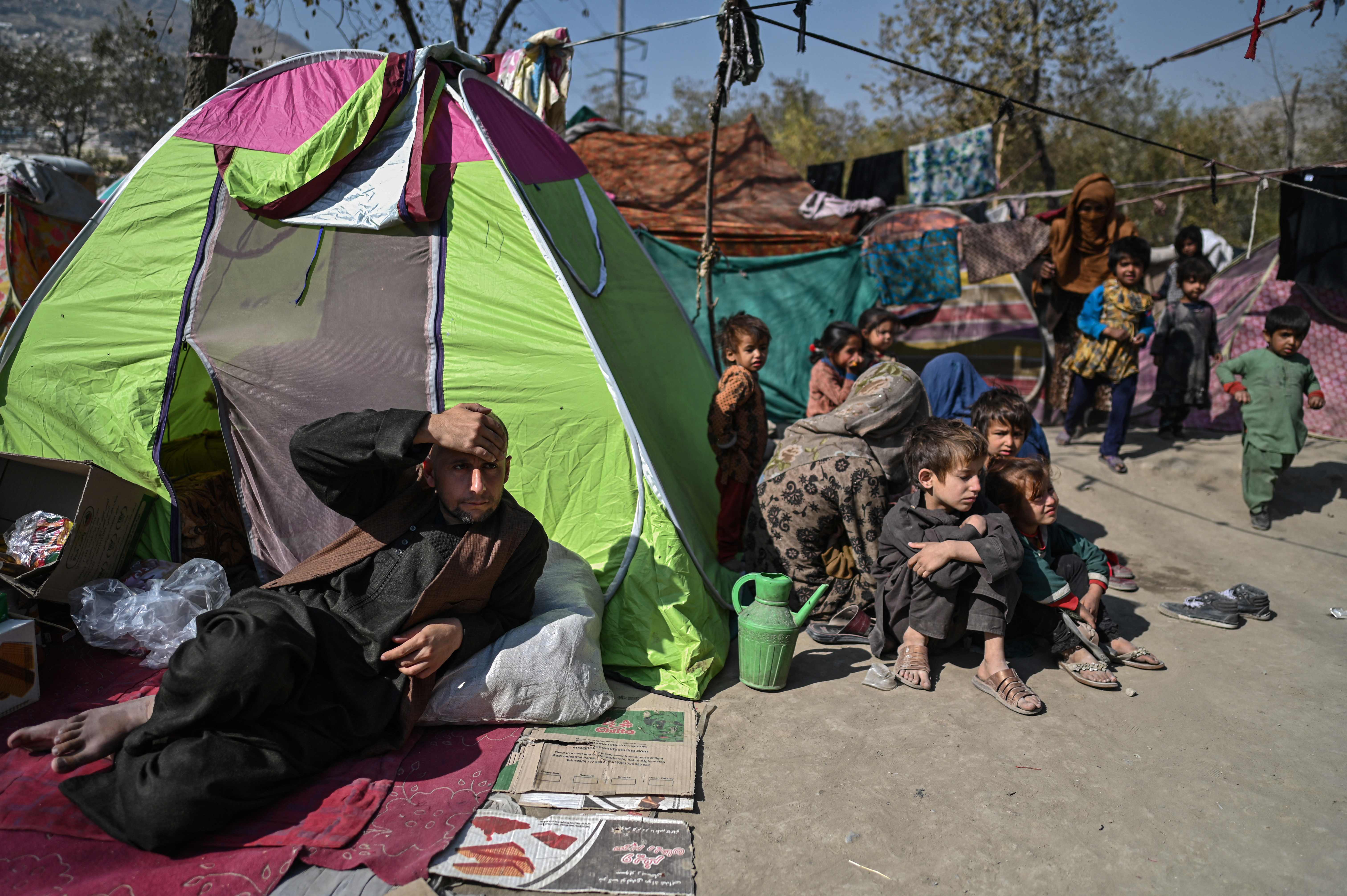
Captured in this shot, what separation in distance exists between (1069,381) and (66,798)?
7.09 meters

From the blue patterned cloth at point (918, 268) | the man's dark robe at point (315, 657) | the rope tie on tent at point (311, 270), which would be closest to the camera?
the man's dark robe at point (315, 657)

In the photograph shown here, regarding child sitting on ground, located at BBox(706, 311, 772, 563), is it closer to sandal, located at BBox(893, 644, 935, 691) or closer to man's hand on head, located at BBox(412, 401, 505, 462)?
sandal, located at BBox(893, 644, 935, 691)

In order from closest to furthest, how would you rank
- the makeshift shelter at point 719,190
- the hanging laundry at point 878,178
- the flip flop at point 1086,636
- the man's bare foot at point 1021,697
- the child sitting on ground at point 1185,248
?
1. the man's bare foot at point 1021,697
2. the flip flop at point 1086,636
3. the child sitting on ground at point 1185,248
4. the makeshift shelter at point 719,190
5. the hanging laundry at point 878,178

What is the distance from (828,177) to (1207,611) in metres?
7.51

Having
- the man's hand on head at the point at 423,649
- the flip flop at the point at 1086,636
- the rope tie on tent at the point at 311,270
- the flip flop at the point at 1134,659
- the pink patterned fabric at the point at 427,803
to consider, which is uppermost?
the rope tie on tent at the point at 311,270

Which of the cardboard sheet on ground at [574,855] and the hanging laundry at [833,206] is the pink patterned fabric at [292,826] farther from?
the hanging laundry at [833,206]

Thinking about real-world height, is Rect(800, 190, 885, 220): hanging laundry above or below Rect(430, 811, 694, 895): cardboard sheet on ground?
above

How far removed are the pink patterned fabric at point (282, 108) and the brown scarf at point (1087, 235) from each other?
199 inches

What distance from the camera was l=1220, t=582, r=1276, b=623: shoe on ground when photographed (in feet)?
12.5

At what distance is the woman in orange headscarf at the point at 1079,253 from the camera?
246 inches

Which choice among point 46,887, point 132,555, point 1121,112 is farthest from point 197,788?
point 1121,112

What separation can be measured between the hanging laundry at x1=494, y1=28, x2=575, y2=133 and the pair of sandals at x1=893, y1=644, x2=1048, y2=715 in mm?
4536

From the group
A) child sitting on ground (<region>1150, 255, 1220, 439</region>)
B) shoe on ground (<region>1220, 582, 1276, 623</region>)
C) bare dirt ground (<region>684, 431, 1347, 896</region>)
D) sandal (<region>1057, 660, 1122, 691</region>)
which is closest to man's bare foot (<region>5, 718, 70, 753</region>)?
bare dirt ground (<region>684, 431, 1347, 896</region>)

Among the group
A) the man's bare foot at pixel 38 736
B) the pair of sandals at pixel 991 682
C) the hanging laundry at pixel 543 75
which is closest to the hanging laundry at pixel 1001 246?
the hanging laundry at pixel 543 75
